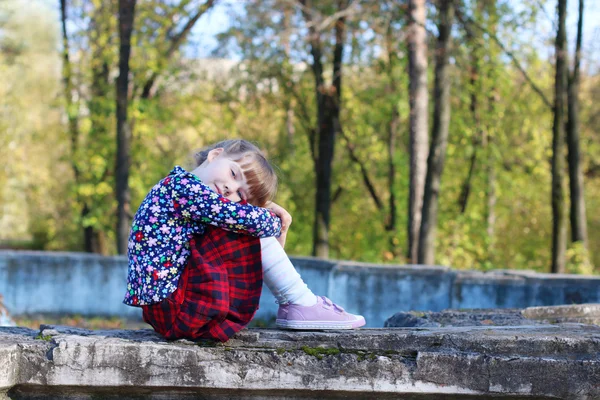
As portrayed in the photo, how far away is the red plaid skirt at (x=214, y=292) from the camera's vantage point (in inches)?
132

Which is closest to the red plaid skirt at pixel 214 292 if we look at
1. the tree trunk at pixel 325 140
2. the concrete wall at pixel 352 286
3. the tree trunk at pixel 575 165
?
the concrete wall at pixel 352 286

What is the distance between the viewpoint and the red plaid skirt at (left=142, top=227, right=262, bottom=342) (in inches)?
132

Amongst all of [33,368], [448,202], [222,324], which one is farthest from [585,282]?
[448,202]

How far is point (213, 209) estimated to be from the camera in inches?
134

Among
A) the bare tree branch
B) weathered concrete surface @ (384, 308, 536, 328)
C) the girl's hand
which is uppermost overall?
the bare tree branch

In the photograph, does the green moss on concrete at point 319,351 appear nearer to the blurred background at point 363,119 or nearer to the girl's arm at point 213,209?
the girl's arm at point 213,209

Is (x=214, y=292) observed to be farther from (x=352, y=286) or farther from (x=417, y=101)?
(x=417, y=101)

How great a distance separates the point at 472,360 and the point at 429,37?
11240 mm

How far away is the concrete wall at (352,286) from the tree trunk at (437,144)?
2961 millimetres

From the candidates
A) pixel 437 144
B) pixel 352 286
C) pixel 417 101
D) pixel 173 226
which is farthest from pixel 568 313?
pixel 417 101

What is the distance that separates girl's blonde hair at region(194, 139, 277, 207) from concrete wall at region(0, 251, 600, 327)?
4.05 meters

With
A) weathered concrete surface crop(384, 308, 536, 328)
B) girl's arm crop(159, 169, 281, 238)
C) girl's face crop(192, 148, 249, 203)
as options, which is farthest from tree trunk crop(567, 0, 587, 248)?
girl's arm crop(159, 169, 281, 238)

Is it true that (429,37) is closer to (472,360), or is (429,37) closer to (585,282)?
(585,282)

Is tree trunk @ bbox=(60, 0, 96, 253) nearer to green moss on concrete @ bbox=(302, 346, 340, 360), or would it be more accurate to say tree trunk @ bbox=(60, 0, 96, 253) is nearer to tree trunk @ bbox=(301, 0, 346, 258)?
tree trunk @ bbox=(301, 0, 346, 258)
